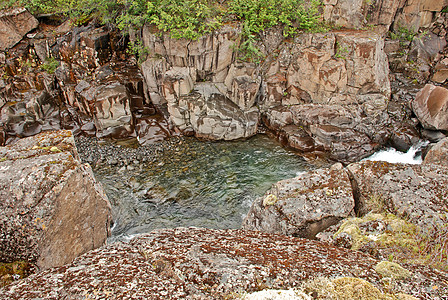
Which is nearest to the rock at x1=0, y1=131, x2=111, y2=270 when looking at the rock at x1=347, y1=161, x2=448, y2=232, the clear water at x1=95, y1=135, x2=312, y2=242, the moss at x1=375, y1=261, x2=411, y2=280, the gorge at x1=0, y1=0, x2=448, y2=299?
the gorge at x1=0, y1=0, x2=448, y2=299

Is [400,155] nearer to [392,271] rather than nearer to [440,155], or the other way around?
[440,155]

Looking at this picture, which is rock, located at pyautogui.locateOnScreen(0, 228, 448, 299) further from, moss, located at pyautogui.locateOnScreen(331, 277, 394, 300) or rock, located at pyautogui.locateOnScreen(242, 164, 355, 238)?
rock, located at pyautogui.locateOnScreen(242, 164, 355, 238)

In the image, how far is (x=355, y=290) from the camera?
2994mm

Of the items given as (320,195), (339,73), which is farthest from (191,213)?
(339,73)

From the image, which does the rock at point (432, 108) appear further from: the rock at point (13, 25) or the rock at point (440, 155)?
the rock at point (13, 25)

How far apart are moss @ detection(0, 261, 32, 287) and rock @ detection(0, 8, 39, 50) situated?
66.3 feet

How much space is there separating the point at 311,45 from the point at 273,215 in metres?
13.8

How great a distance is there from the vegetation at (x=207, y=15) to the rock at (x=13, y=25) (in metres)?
0.60

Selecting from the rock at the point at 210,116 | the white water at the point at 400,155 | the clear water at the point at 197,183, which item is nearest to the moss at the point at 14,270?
the clear water at the point at 197,183

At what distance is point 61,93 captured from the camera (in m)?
18.3

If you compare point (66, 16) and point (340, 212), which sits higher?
point (66, 16)

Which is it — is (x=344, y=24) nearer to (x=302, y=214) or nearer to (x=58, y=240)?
(x=302, y=214)

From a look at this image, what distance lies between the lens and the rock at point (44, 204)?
17.4 ft

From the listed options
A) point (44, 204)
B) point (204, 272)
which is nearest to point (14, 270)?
point (44, 204)
